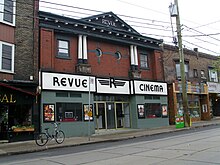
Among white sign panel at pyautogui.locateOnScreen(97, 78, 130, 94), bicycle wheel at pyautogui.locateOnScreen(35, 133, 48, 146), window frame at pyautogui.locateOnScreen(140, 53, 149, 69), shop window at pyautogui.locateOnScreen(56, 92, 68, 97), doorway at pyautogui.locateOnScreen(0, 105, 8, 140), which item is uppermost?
window frame at pyautogui.locateOnScreen(140, 53, 149, 69)

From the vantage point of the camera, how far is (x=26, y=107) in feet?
55.8

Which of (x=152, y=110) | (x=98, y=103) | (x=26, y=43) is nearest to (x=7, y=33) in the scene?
(x=26, y=43)

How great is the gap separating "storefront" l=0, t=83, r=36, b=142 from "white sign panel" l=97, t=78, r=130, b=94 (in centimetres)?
566

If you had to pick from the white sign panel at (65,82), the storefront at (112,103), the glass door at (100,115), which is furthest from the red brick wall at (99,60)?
the glass door at (100,115)

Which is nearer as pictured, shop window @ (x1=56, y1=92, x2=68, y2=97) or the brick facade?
the brick facade

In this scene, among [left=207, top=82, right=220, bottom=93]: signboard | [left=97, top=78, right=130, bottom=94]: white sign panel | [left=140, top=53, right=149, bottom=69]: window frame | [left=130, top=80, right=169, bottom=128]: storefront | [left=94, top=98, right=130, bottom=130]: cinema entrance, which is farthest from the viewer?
[left=207, top=82, right=220, bottom=93]: signboard

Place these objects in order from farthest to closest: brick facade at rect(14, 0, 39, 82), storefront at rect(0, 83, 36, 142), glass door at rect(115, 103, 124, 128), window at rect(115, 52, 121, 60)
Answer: window at rect(115, 52, 121, 60) < glass door at rect(115, 103, 124, 128) < brick facade at rect(14, 0, 39, 82) < storefront at rect(0, 83, 36, 142)

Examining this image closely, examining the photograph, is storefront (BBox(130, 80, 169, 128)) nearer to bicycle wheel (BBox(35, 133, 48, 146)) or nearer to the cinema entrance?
the cinema entrance

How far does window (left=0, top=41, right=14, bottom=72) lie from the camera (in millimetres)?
16062

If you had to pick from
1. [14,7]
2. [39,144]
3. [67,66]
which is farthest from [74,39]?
[39,144]

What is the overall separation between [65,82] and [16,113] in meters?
3.93

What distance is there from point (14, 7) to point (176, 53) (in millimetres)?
17619

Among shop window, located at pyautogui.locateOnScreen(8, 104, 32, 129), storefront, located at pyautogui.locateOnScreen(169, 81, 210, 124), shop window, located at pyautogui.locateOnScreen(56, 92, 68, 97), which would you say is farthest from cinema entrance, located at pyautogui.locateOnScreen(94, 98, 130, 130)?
shop window, located at pyautogui.locateOnScreen(8, 104, 32, 129)

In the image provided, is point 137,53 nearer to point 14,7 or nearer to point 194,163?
point 14,7
